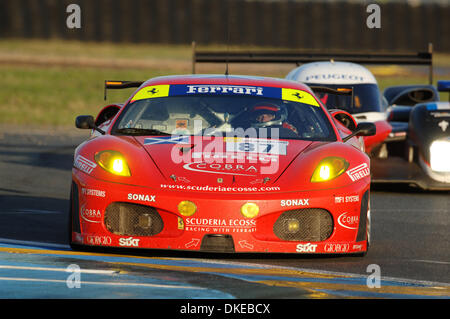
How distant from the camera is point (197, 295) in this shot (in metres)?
5.39

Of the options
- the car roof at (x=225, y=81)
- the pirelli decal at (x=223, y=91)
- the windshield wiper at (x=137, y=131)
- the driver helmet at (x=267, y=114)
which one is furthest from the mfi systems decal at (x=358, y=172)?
the car roof at (x=225, y=81)

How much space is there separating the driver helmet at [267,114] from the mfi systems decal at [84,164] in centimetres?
145

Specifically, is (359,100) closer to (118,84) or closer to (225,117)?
(118,84)

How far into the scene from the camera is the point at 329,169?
6965mm

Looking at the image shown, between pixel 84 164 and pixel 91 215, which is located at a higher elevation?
pixel 84 164

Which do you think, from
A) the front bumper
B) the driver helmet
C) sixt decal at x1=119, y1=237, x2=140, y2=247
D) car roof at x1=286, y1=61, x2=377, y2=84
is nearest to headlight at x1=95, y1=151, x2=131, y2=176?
the front bumper

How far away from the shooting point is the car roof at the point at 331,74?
13469 mm

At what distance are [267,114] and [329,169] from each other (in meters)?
1.28

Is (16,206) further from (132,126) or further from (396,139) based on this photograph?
(396,139)

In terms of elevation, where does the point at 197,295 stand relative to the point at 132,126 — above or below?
below

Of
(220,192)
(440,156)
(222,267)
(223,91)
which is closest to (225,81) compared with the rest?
(223,91)
